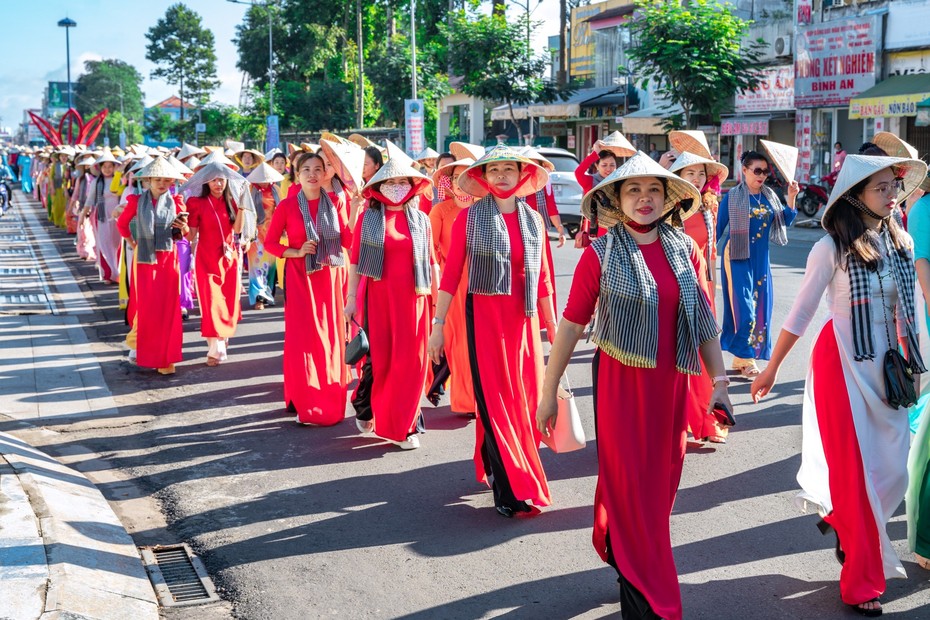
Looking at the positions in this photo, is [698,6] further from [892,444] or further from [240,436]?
[892,444]

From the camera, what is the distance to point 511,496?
19.3 ft

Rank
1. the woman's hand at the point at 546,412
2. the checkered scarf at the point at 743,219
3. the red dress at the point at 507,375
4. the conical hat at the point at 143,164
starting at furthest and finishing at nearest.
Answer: the conical hat at the point at 143,164
the checkered scarf at the point at 743,219
the red dress at the point at 507,375
the woman's hand at the point at 546,412

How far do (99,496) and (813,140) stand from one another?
25.3m

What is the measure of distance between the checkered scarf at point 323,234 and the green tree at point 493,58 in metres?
29.5

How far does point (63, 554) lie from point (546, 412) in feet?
7.76

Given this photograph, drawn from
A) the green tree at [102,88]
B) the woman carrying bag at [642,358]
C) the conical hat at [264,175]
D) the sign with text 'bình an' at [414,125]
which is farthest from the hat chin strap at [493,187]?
the green tree at [102,88]

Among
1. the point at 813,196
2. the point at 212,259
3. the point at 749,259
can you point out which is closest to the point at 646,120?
the point at 813,196

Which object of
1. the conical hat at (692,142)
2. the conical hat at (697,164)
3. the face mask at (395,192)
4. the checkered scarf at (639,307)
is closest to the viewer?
the checkered scarf at (639,307)

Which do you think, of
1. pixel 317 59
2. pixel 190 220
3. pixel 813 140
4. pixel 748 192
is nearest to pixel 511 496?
pixel 748 192

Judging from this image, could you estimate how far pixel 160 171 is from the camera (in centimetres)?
1012

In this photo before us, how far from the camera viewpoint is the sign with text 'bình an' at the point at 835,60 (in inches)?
1029

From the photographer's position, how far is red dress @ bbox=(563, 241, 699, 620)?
4.27m

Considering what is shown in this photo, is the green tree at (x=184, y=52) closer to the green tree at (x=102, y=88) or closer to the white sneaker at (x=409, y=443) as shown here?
the green tree at (x=102, y=88)

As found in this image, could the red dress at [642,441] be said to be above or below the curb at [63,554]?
above
